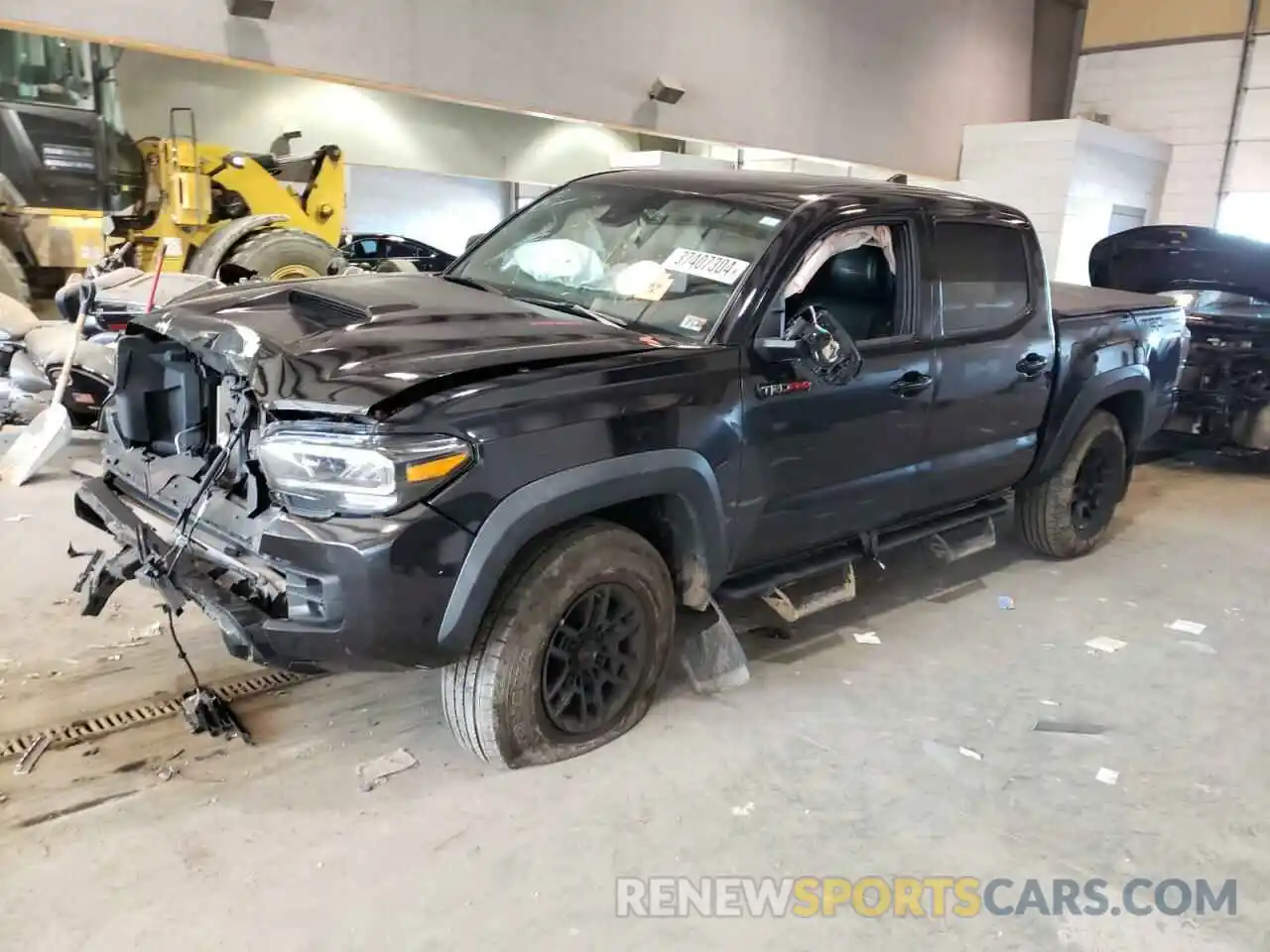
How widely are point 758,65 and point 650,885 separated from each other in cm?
1062

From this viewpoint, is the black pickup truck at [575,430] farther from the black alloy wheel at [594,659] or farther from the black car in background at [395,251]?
the black car in background at [395,251]

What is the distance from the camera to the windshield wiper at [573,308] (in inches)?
123

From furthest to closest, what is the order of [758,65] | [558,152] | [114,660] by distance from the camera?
[558,152] < [758,65] < [114,660]

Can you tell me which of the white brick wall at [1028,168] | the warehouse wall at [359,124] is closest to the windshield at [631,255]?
the warehouse wall at [359,124]

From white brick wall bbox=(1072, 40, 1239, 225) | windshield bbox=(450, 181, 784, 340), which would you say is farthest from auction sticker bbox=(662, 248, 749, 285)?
white brick wall bbox=(1072, 40, 1239, 225)

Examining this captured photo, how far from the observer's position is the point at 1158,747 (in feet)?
10.7

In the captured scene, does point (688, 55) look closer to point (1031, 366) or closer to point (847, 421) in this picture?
point (1031, 366)

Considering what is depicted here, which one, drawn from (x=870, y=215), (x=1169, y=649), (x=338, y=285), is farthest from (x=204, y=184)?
(x=1169, y=649)

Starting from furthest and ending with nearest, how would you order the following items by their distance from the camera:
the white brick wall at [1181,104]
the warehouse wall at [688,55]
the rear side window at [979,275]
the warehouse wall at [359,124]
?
1. the white brick wall at [1181,104]
2. the warehouse wall at [359,124]
3. the warehouse wall at [688,55]
4. the rear side window at [979,275]

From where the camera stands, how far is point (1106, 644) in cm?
411

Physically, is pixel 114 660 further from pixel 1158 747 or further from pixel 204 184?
pixel 204 184

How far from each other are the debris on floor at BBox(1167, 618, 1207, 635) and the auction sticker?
2.73 meters

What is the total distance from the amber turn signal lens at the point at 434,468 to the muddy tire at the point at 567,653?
1.32ft

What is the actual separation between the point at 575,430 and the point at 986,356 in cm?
211
